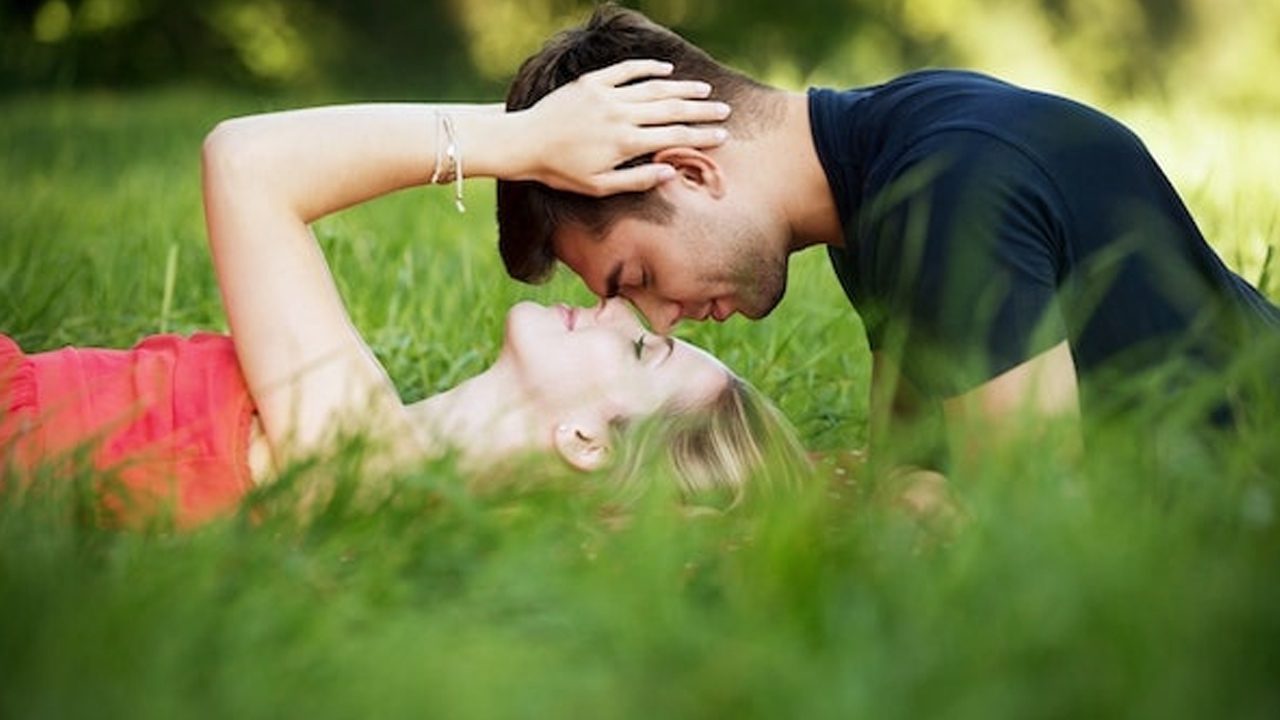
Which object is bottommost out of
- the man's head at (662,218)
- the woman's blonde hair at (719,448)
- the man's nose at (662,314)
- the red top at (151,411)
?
the woman's blonde hair at (719,448)

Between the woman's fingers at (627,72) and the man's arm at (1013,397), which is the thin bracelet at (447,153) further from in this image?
the man's arm at (1013,397)

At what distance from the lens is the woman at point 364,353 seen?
2971 millimetres

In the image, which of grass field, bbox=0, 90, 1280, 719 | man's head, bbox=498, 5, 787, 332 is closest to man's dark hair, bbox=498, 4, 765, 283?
man's head, bbox=498, 5, 787, 332

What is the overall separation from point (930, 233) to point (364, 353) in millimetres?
913

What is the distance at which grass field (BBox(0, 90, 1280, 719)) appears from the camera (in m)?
1.69

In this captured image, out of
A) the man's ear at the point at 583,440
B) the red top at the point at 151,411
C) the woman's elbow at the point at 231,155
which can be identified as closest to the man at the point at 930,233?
the man's ear at the point at 583,440

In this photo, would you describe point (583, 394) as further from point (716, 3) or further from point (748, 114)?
point (716, 3)

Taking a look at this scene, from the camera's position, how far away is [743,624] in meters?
1.91

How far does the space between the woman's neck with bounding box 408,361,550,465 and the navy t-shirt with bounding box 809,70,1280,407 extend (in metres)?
0.60

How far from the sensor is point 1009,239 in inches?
110

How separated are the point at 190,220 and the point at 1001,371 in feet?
13.1

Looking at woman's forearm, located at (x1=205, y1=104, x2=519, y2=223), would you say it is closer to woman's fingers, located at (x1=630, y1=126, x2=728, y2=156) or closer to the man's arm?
woman's fingers, located at (x1=630, y1=126, x2=728, y2=156)

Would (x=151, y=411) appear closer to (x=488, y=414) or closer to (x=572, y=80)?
(x=488, y=414)

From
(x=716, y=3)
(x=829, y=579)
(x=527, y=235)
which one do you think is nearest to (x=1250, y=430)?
(x=829, y=579)
